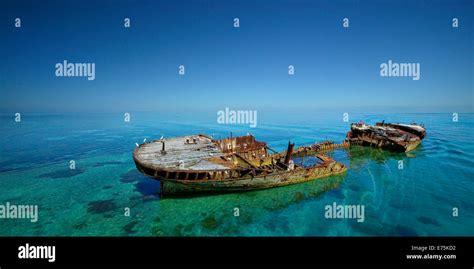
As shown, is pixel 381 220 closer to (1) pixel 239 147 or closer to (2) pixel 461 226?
(2) pixel 461 226

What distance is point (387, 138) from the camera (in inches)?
1855

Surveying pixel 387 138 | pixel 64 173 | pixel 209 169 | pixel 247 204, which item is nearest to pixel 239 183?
pixel 247 204

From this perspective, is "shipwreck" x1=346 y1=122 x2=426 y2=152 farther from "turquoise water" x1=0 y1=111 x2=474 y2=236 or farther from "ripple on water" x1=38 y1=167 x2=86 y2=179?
"ripple on water" x1=38 y1=167 x2=86 y2=179

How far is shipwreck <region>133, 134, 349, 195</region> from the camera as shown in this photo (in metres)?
22.2

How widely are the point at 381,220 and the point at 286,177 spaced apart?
1031cm

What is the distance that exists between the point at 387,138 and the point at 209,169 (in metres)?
43.9

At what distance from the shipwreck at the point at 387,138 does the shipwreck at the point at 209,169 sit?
23717mm

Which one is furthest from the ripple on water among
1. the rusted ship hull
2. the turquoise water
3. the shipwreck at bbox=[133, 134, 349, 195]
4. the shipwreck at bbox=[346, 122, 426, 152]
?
the shipwreck at bbox=[346, 122, 426, 152]

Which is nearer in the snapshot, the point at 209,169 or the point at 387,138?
the point at 209,169

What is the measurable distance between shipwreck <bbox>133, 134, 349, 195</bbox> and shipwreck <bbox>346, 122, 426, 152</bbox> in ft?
77.8

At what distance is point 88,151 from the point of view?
50844 mm

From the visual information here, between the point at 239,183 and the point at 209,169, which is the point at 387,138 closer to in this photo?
the point at 239,183

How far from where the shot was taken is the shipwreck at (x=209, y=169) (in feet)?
72.9
